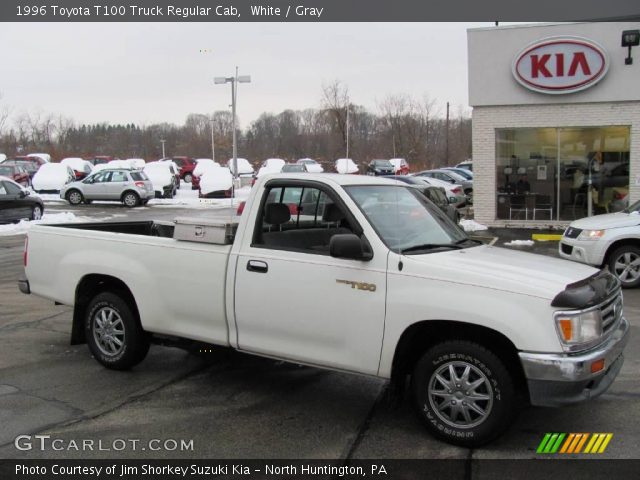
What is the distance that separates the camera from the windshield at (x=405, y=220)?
4.74 m

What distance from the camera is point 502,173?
62.2 ft

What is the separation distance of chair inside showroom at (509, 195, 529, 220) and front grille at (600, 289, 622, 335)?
48.0 feet

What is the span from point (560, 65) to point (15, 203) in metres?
17.4

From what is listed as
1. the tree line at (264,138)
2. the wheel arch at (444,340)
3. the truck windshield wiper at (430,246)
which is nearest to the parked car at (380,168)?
the tree line at (264,138)

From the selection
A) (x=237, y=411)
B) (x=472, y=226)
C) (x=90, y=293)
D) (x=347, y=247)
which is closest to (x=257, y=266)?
(x=347, y=247)

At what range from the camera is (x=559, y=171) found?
1830 cm

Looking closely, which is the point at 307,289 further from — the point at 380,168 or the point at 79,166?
the point at 380,168

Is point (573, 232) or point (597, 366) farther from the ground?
point (573, 232)

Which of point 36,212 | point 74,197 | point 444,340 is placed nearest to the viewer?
point 444,340

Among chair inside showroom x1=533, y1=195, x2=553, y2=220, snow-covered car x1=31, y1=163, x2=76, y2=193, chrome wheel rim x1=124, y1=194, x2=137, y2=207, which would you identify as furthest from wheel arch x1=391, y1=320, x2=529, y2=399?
snow-covered car x1=31, y1=163, x2=76, y2=193

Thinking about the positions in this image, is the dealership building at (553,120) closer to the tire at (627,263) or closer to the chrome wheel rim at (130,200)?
the tire at (627,263)

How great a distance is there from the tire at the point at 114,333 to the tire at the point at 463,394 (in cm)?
279

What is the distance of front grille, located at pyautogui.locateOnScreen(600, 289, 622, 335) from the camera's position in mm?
4297

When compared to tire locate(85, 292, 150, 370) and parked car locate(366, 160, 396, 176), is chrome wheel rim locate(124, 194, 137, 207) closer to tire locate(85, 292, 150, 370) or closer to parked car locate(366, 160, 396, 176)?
parked car locate(366, 160, 396, 176)
